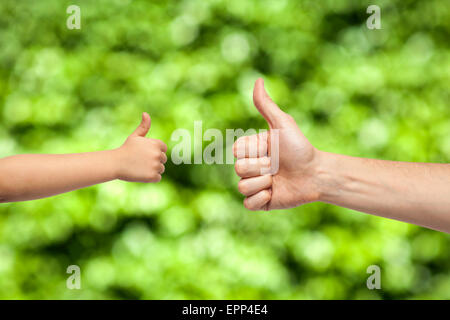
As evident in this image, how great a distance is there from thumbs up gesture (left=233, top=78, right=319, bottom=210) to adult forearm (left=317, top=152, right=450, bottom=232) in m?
0.05

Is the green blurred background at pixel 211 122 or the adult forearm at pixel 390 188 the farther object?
the green blurred background at pixel 211 122

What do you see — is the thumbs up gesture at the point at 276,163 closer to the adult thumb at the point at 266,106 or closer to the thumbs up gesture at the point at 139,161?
the adult thumb at the point at 266,106

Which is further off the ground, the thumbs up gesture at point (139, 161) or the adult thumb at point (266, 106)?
the adult thumb at point (266, 106)

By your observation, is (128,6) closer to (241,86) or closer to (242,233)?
(241,86)

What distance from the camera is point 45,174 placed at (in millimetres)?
1192

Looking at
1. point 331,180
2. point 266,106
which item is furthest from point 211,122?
point 331,180

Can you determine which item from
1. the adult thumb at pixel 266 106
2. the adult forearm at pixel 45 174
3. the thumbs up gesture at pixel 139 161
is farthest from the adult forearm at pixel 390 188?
the adult forearm at pixel 45 174

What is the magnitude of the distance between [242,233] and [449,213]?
0.63m

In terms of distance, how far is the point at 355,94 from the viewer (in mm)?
1526

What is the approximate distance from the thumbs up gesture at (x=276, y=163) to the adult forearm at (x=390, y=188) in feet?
0.17

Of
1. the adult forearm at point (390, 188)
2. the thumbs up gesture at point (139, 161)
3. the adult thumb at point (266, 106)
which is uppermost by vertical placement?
the adult thumb at point (266, 106)

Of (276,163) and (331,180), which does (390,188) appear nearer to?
(331,180)

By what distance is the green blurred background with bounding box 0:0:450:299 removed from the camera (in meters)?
1.45

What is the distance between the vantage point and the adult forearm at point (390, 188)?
1224 mm
